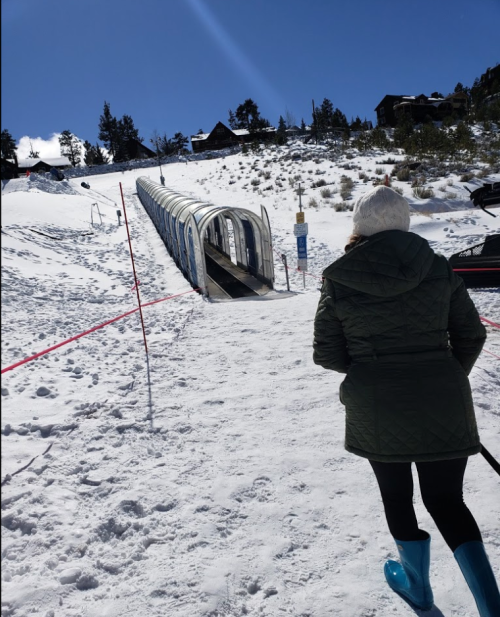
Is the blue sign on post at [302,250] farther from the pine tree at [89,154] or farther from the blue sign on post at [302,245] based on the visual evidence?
the pine tree at [89,154]

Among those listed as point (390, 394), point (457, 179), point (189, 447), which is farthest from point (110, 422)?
point (457, 179)

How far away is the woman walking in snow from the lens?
189cm

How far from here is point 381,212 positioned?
2.02 meters

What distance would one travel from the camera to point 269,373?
211 inches

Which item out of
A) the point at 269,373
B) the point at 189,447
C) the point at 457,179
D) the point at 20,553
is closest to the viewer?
the point at 20,553

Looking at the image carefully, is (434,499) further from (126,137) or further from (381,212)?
(126,137)

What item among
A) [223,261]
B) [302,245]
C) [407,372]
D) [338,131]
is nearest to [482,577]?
[407,372]

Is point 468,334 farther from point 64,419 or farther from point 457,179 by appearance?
point 457,179

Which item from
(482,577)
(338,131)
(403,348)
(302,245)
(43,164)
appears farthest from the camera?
(43,164)

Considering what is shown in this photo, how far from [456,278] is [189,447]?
9.46 feet

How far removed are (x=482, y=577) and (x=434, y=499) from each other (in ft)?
1.17

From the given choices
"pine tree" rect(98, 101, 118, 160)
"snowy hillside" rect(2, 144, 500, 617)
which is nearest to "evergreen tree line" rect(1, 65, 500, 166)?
"pine tree" rect(98, 101, 118, 160)

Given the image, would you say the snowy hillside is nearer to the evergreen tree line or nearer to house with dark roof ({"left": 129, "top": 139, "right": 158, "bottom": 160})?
the evergreen tree line

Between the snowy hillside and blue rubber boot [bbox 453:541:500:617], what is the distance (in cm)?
59
